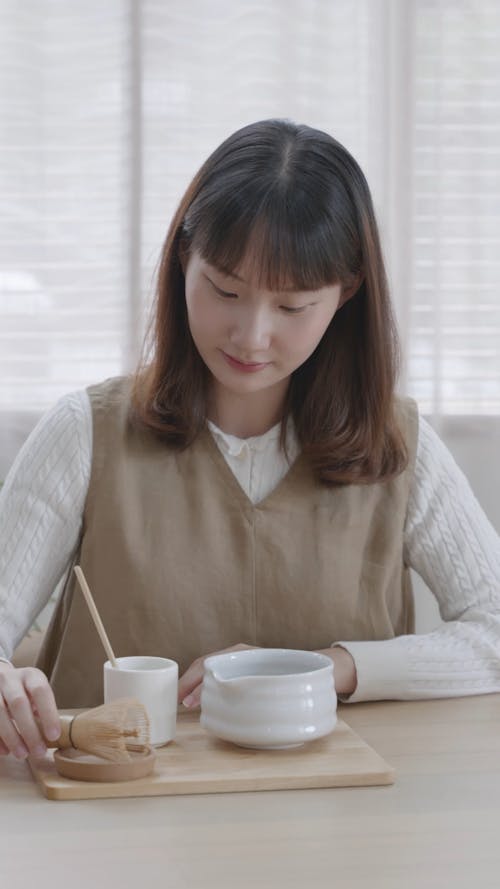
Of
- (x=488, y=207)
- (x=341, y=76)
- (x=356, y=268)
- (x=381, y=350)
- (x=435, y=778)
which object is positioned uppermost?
(x=341, y=76)

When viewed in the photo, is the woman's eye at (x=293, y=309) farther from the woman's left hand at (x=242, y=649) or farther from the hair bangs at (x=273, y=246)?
the woman's left hand at (x=242, y=649)

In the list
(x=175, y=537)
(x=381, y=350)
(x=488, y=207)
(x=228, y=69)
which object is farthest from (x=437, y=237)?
(x=175, y=537)

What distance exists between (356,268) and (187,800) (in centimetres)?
74

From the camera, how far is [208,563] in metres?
1.57

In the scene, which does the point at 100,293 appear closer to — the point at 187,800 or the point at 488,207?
the point at 488,207

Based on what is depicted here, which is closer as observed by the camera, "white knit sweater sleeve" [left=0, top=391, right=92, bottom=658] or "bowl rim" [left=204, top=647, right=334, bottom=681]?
"bowl rim" [left=204, top=647, right=334, bottom=681]

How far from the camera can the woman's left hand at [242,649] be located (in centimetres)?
130

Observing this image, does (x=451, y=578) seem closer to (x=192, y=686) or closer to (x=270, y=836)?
(x=192, y=686)

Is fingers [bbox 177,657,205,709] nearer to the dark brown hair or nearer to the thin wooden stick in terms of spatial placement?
the thin wooden stick

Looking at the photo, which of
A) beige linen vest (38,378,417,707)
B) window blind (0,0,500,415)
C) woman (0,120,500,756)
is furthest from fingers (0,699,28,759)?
window blind (0,0,500,415)

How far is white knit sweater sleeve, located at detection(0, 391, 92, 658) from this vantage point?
1506 mm

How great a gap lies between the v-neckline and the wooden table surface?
0.49 m

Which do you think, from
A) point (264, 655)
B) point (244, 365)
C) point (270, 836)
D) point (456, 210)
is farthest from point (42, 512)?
point (456, 210)

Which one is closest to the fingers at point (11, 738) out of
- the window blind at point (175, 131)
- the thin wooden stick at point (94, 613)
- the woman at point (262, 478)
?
the thin wooden stick at point (94, 613)
